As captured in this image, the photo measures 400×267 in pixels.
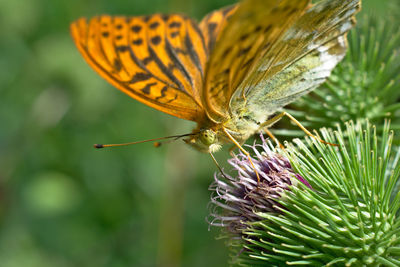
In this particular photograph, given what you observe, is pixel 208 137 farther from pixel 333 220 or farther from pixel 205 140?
pixel 333 220

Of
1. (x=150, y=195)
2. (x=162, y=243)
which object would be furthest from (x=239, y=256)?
(x=150, y=195)

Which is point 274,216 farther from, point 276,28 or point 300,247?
point 276,28

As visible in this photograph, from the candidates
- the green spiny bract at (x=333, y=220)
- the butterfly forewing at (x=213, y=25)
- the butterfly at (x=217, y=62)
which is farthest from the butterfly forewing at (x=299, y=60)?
the green spiny bract at (x=333, y=220)

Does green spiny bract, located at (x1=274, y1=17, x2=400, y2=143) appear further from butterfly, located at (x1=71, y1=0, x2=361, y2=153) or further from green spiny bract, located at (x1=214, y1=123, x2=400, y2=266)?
green spiny bract, located at (x1=214, y1=123, x2=400, y2=266)

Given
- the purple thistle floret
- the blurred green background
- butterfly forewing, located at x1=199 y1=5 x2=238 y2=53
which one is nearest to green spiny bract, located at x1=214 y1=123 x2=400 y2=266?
the purple thistle floret

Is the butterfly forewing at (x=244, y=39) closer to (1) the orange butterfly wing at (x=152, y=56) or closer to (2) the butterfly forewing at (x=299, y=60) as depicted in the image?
(2) the butterfly forewing at (x=299, y=60)
